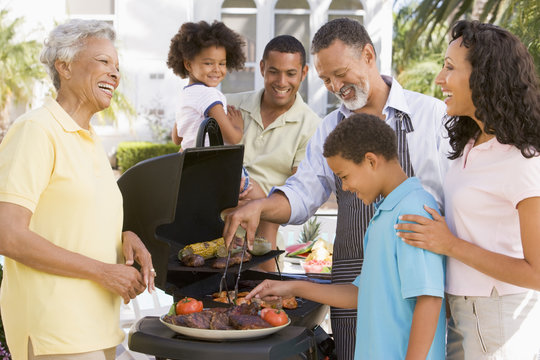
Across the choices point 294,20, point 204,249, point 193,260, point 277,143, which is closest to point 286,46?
point 277,143

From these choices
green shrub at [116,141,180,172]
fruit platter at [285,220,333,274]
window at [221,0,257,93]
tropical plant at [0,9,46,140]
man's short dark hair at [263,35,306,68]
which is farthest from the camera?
tropical plant at [0,9,46,140]

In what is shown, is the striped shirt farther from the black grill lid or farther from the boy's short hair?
the boy's short hair

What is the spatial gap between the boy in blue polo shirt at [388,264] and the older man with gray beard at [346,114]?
56cm

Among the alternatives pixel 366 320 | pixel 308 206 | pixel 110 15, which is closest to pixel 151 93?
pixel 110 15

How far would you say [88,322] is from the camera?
2.06 m

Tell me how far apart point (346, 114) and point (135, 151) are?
11.2 m

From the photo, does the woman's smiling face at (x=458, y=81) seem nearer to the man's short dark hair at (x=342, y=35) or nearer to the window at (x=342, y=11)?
the man's short dark hair at (x=342, y=35)

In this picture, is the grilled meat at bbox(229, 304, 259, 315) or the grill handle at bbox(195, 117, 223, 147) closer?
the grilled meat at bbox(229, 304, 259, 315)

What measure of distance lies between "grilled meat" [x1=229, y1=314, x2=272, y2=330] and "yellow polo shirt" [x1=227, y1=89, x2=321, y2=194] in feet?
4.15

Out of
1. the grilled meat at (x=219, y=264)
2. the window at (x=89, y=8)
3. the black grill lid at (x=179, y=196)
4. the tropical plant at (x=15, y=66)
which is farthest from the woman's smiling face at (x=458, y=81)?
the tropical plant at (x=15, y=66)

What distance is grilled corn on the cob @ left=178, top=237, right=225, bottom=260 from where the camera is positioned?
2643mm

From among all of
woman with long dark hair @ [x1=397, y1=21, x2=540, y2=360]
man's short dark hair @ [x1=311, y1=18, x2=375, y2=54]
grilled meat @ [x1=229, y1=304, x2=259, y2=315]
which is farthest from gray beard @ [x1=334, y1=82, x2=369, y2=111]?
grilled meat @ [x1=229, y1=304, x2=259, y2=315]

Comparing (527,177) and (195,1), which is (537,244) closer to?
(527,177)

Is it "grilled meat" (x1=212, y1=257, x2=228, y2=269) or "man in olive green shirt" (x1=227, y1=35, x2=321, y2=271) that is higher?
"man in olive green shirt" (x1=227, y1=35, x2=321, y2=271)
